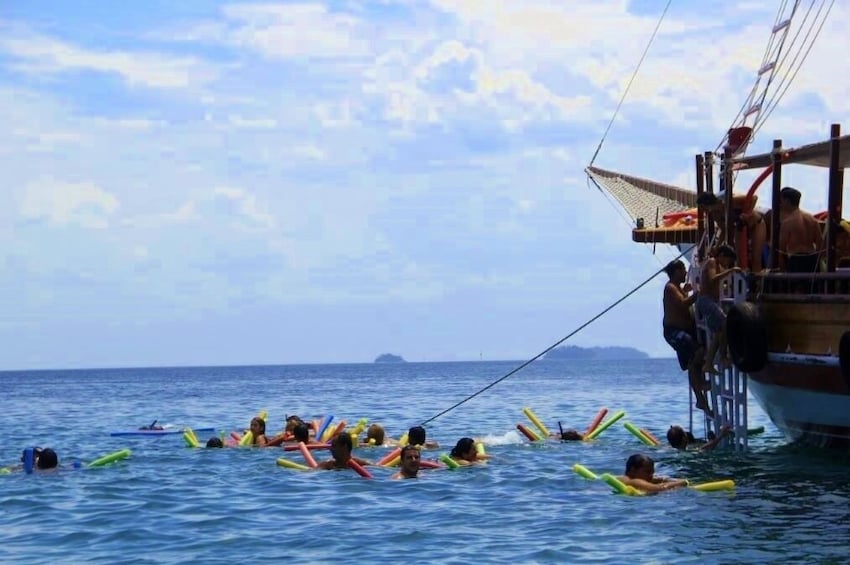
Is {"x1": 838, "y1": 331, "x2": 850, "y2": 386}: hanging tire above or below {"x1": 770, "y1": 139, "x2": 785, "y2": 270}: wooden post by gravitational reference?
below

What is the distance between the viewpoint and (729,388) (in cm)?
1919

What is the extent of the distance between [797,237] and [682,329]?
3183 millimetres

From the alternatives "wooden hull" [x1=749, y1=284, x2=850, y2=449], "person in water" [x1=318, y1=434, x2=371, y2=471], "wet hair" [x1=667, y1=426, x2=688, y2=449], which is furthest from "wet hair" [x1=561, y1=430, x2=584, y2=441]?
"person in water" [x1=318, y1=434, x2=371, y2=471]

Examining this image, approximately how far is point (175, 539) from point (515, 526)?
145 inches

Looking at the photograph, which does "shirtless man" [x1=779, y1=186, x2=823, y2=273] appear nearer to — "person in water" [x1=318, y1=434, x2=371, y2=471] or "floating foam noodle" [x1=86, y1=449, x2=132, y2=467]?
"person in water" [x1=318, y1=434, x2=371, y2=471]

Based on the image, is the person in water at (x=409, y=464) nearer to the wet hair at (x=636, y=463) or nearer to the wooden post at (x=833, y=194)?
the wet hair at (x=636, y=463)

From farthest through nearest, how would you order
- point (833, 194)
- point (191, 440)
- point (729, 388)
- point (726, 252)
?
point (191, 440) → point (729, 388) → point (726, 252) → point (833, 194)

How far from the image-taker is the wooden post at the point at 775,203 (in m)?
17.5

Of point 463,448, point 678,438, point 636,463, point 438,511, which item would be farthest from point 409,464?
point 678,438

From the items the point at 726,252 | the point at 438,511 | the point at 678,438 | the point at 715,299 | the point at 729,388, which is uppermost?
the point at 726,252

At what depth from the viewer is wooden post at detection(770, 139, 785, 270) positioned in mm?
17469

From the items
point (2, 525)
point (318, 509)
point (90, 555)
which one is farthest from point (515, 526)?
point (2, 525)

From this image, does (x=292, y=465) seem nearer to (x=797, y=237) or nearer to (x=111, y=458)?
(x=111, y=458)

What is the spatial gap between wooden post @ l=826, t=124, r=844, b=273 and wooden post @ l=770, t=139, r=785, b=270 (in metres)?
1.12
